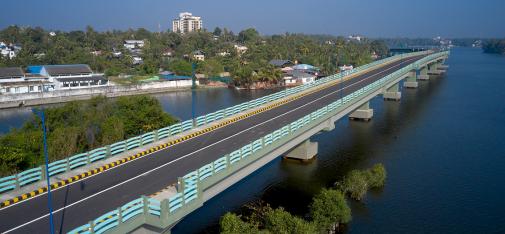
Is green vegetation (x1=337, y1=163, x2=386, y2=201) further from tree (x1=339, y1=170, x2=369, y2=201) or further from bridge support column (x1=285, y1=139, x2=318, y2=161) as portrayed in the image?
bridge support column (x1=285, y1=139, x2=318, y2=161)

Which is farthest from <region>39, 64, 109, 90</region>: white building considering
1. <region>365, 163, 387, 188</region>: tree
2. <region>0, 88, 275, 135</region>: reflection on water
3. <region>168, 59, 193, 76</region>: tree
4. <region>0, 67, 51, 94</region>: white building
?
<region>365, 163, 387, 188</region>: tree

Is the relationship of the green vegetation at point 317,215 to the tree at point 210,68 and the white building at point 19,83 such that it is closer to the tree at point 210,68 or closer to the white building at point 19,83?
the white building at point 19,83

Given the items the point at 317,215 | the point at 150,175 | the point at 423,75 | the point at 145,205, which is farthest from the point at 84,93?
the point at 423,75

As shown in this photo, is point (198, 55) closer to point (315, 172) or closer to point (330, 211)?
point (315, 172)

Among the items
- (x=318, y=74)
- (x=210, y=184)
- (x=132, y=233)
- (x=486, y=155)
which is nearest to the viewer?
(x=132, y=233)

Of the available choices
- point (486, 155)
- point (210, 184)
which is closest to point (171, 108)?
point (486, 155)

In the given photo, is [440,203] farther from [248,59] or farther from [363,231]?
[248,59]
